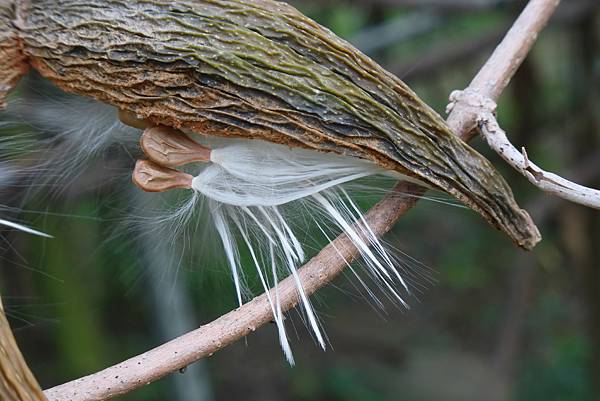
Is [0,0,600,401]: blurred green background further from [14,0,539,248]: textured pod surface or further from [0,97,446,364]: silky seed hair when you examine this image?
[14,0,539,248]: textured pod surface

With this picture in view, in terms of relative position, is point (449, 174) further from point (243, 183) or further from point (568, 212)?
point (568, 212)

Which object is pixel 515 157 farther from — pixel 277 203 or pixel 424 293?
pixel 424 293

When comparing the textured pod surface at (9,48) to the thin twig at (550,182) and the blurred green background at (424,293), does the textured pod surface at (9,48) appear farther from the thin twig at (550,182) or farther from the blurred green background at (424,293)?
the thin twig at (550,182)

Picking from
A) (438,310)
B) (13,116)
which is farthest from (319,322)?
(438,310)

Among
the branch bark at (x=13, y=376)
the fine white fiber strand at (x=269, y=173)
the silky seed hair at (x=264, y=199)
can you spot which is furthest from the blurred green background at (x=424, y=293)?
the branch bark at (x=13, y=376)

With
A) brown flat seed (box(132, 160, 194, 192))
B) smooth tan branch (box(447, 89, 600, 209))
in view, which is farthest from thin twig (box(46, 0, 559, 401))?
brown flat seed (box(132, 160, 194, 192))
